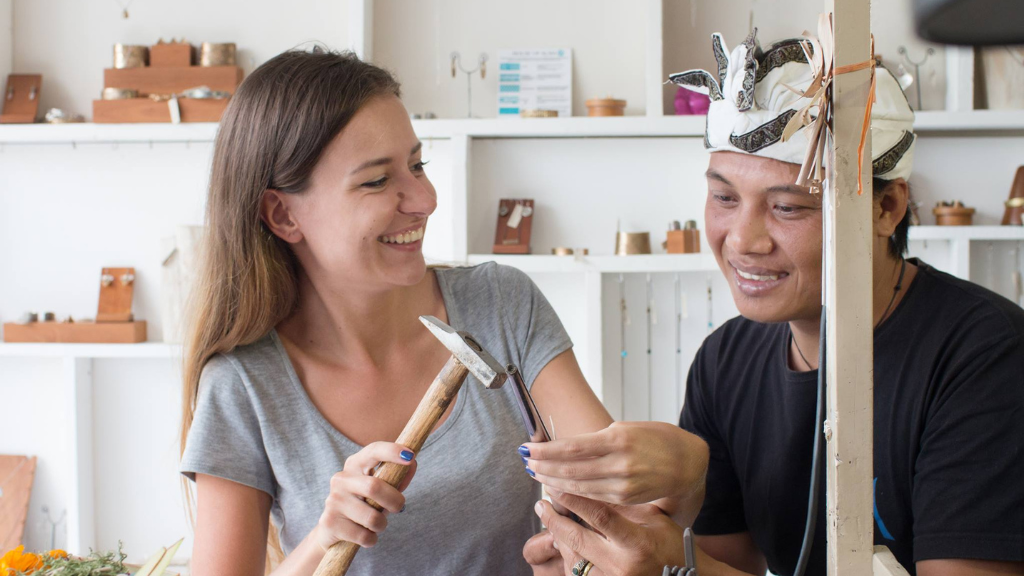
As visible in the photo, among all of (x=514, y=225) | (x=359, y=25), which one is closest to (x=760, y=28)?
(x=514, y=225)

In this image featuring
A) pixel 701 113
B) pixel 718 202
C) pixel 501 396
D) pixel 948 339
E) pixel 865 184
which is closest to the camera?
pixel 865 184

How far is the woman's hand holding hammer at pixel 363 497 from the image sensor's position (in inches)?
44.9

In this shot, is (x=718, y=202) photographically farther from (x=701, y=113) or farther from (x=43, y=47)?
(x=43, y=47)

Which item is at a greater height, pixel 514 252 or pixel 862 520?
pixel 514 252

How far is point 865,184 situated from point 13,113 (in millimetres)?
3402

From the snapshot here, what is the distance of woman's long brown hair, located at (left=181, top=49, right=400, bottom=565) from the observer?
144 cm

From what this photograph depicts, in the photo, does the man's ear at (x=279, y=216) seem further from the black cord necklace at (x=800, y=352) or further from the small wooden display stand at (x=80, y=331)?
the small wooden display stand at (x=80, y=331)

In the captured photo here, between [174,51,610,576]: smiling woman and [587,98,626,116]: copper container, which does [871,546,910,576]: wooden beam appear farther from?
[587,98,626,116]: copper container

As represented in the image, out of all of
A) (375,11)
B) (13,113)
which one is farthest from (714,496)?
(13,113)

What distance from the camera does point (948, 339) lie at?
1257 mm

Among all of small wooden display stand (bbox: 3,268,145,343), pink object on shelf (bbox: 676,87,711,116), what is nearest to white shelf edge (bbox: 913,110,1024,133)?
pink object on shelf (bbox: 676,87,711,116)

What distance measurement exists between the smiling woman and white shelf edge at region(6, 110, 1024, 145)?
4.88ft

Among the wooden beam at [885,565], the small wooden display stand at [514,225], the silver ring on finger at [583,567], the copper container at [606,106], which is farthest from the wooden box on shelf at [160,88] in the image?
the wooden beam at [885,565]

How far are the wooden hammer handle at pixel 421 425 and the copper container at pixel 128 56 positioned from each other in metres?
2.66
